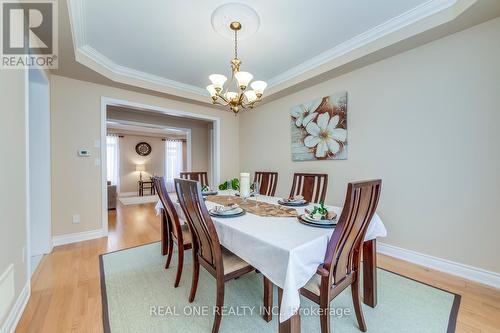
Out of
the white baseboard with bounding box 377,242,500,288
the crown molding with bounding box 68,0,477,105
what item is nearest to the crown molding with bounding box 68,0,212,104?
the crown molding with bounding box 68,0,477,105

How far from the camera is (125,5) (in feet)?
6.24

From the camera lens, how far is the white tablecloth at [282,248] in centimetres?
96

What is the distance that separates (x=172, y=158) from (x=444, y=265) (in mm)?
8668

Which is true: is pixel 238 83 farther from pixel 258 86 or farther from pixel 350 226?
pixel 350 226

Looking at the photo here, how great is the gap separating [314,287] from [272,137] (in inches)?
120

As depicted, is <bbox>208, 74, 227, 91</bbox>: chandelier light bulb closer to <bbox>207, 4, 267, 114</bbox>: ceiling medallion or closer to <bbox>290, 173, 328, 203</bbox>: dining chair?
<bbox>207, 4, 267, 114</bbox>: ceiling medallion

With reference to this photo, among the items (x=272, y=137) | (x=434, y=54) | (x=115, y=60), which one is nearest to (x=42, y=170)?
(x=115, y=60)

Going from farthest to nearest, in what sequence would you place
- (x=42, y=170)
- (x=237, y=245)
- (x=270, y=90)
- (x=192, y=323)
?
(x=270, y=90)
(x=42, y=170)
(x=192, y=323)
(x=237, y=245)

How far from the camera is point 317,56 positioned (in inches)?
111

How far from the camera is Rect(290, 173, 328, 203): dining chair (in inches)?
95.5

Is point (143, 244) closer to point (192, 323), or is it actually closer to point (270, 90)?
point (192, 323)

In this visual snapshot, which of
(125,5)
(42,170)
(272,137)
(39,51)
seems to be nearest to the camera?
(125,5)

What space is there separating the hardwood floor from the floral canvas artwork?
4.77ft

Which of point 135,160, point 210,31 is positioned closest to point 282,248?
point 210,31
